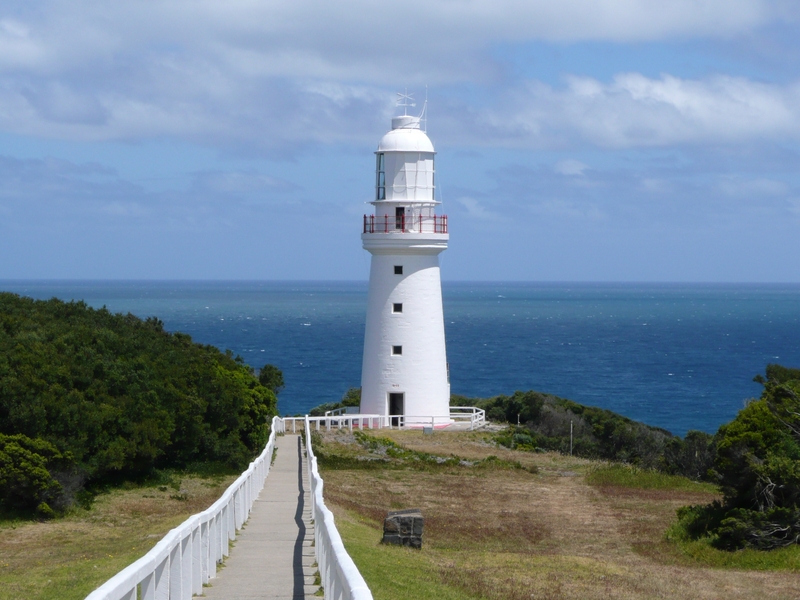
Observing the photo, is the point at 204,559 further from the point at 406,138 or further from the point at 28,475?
the point at 406,138

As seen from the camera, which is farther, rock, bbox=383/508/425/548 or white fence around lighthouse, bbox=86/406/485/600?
rock, bbox=383/508/425/548

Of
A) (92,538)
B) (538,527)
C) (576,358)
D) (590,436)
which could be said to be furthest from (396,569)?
(576,358)

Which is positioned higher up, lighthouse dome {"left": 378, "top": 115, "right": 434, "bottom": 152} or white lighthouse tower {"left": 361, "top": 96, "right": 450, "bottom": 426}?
lighthouse dome {"left": 378, "top": 115, "right": 434, "bottom": 152}

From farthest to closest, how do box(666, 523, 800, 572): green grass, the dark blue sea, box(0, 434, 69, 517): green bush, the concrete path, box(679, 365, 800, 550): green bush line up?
1. the dark blue sea
2. box(0, 434, 69, 517): green bush
3. box(679, 365, 800, 550): green bush
4. box(666, 523, 800, 572): green grass
5. the concrete path

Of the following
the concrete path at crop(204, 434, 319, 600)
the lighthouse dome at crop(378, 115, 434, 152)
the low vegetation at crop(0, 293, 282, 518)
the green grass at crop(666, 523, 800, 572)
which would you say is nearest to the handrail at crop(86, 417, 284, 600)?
the concrete path at crop(204, 434, 319, 600)

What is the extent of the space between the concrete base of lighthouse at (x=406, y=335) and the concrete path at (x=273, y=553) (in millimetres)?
13278

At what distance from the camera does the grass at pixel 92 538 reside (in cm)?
1313

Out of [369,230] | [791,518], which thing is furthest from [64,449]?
[369,230]

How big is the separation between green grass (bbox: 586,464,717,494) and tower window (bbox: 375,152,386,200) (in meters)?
12.8

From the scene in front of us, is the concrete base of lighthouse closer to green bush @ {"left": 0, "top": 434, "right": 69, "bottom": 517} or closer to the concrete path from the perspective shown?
the concrete path

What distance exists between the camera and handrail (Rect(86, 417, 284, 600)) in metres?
7.57

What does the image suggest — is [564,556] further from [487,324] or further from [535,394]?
[487,324]

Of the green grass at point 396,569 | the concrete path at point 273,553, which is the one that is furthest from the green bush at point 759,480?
the concrete path at point 273,553

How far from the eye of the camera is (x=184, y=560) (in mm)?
10312
